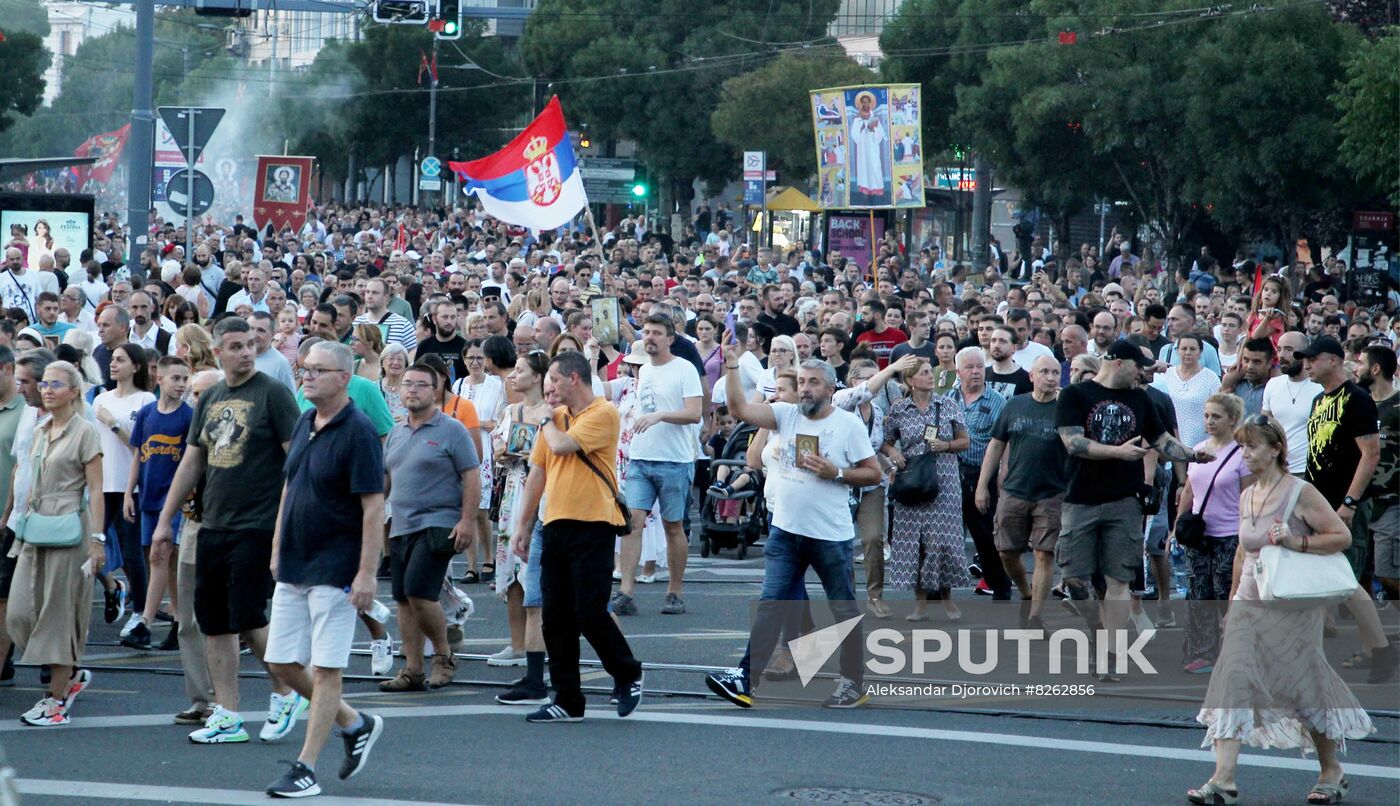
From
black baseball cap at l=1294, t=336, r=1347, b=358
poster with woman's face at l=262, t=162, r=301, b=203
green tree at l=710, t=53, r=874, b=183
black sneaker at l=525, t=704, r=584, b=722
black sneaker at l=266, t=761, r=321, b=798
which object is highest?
green tree at l=710, t=53, r=874, b=183

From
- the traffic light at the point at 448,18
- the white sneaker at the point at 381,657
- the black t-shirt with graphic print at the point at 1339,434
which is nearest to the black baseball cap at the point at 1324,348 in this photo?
the black t-shirt with graphic print at the point at 1339,434

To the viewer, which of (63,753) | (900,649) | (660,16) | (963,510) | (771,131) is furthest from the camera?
(660,16)

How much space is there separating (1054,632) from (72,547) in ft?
18.5

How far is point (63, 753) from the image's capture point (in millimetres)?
7984

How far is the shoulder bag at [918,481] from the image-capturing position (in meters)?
11.7

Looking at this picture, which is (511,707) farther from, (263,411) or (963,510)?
(963,510)

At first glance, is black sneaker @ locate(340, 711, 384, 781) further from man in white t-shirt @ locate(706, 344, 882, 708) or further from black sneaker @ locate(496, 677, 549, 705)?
man in white t-shirt @ locate(706, 344, 882, 708)

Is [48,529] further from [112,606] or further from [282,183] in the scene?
[282,183]

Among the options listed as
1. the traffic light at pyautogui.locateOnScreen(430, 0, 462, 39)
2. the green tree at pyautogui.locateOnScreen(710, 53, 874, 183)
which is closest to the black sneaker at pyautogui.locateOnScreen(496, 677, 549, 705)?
the traffic light at pyautogui.locateOnScreen(430, 0, 462, 39)

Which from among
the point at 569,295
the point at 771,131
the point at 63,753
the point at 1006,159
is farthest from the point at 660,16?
the point at 63,753

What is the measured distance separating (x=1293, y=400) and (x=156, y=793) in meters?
7.46

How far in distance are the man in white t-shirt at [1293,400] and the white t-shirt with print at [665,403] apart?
141 inches

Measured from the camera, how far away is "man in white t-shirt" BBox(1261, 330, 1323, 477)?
11758mm

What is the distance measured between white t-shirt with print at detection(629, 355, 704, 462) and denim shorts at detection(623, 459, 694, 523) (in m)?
0.05
